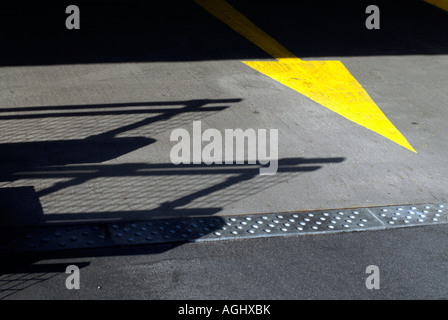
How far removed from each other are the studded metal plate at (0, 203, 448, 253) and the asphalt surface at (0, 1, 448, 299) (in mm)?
93

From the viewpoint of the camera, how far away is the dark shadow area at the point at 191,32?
851 cm

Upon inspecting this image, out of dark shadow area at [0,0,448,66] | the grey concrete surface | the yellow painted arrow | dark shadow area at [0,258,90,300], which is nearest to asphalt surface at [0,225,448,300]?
dark shadow area at [0,258,90,300]

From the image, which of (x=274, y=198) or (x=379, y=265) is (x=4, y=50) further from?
(x=379, y=265)

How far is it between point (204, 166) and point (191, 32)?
4145 millimetres

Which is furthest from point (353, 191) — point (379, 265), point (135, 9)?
point (135, 9)

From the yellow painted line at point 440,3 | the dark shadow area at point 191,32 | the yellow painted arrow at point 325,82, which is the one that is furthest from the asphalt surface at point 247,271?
the yellow painted line at point 440,3

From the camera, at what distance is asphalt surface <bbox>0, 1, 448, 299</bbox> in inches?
174

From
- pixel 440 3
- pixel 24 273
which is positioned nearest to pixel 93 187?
pixel 24 273

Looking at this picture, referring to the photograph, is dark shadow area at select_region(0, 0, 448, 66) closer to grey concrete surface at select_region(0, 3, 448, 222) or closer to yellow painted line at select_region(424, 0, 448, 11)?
grey concrete surface at select_region(0, 3, 448, 222)

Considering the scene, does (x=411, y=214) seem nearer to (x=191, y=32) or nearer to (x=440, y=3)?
(x=191, y=32)

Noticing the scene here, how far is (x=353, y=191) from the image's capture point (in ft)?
18.7

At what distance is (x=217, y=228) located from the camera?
495 cm

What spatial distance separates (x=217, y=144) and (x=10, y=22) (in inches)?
186

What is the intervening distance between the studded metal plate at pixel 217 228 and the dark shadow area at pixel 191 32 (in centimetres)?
390
